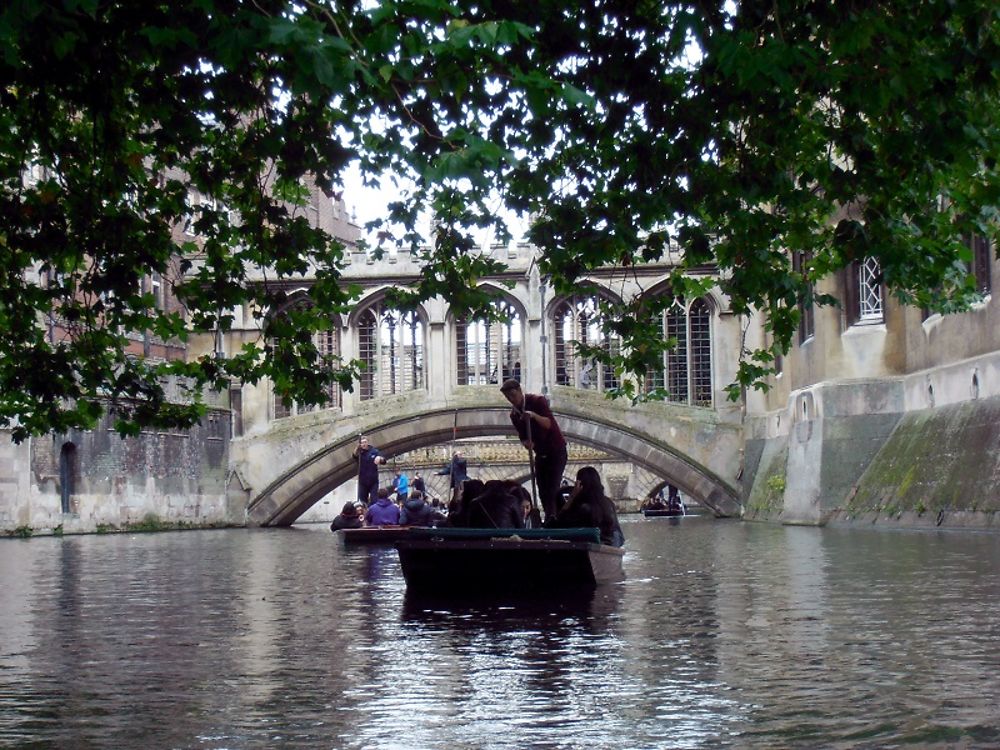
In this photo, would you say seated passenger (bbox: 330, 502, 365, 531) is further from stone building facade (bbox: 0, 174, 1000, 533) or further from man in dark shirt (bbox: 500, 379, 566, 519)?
man in dark shirt (bbox: 500, 379, 566, 519)

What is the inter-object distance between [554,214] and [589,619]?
2.85 m

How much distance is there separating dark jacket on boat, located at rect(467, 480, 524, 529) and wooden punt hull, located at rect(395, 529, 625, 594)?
2.32ft

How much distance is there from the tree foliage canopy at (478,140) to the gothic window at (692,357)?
78.6ft

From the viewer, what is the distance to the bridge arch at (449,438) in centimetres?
3731

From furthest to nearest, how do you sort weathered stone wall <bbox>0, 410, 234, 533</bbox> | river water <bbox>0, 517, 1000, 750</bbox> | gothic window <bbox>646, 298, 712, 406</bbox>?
1. gothic window <bbox>646, 298, 712, 406</bbox>
2. weathered stone wall <bbox>0, 410, 234, 533</bbox>
3. river water <bbox>0, 517, 1000, 750</bbox>

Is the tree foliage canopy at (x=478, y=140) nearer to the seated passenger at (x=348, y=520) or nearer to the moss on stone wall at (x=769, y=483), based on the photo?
the seated passenger at (x=348, y=520)

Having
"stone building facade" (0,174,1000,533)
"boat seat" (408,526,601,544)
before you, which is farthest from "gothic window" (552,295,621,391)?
"boat seat" (408,526,601,544)

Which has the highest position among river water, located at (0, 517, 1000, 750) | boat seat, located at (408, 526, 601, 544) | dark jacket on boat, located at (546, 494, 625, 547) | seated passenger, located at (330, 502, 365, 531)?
seated passenger, located at (330, 502, 365, 531)

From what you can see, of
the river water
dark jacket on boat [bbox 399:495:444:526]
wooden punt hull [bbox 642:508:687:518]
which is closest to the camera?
the river water

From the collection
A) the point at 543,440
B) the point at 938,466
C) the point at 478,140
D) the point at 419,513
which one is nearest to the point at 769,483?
the point at 938,466

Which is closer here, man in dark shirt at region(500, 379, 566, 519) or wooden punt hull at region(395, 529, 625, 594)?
wooden punt hull at region(395, 529, 625, 594)

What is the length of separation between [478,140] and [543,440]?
730 cm

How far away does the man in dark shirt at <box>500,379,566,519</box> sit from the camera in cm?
1313

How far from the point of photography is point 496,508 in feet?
44.7
